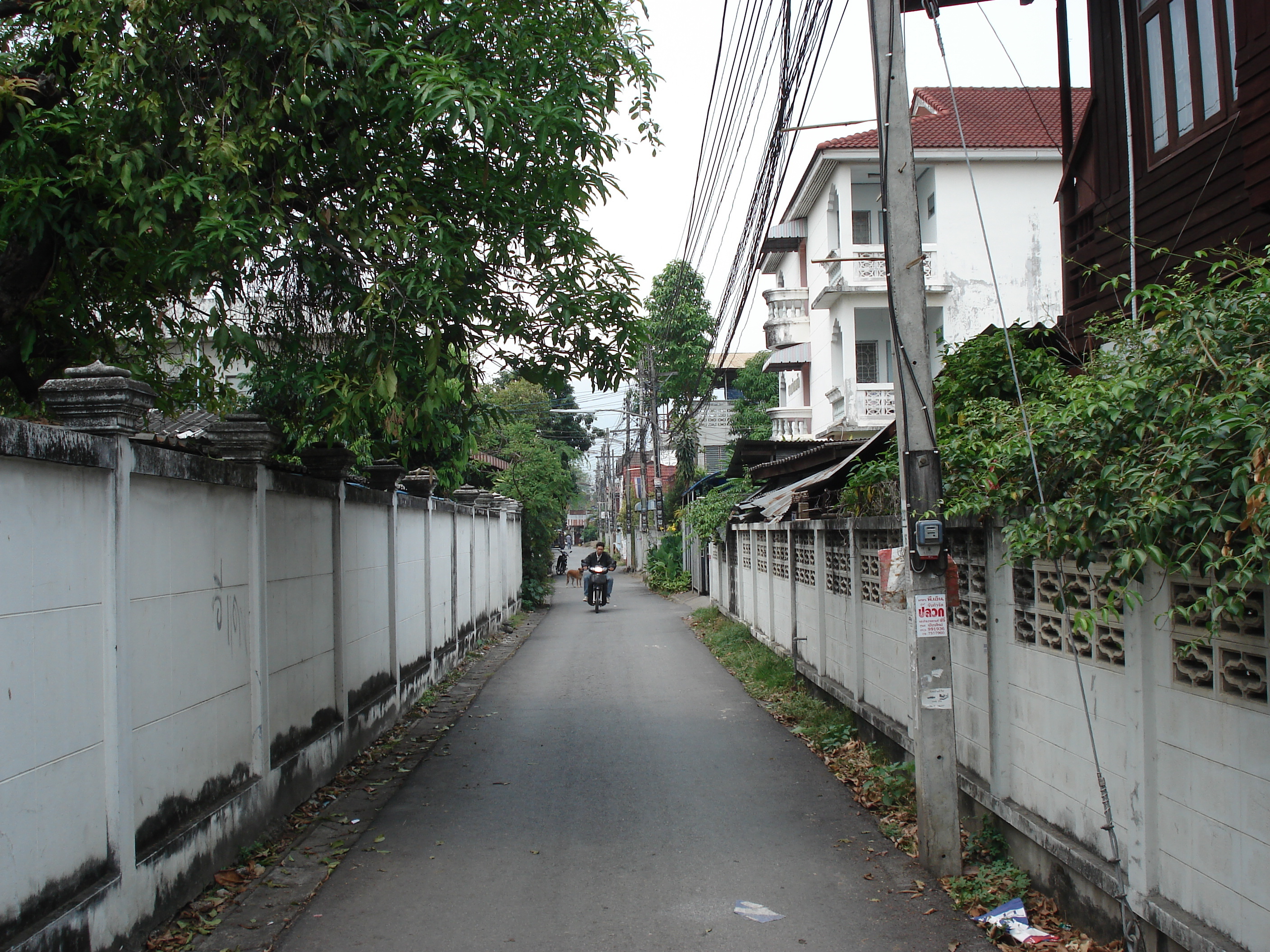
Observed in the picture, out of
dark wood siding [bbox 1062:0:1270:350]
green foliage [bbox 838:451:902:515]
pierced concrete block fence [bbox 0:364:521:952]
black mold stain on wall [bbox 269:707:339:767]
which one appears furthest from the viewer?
green foliage [bbox 838:451:902:515]

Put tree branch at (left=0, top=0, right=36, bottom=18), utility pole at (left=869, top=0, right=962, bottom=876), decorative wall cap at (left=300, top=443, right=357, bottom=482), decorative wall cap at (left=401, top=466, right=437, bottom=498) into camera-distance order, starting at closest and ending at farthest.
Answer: utility pole at (left=869, top=0, right=962, bottom=876) < tree branch at (left=0, top=0, right=36, bottom=18) < decorative wall cap at (left=300, top=443, right=357, bottom=482) < decorative wall cap at (left=401, top=466, right=437, bottom=498)

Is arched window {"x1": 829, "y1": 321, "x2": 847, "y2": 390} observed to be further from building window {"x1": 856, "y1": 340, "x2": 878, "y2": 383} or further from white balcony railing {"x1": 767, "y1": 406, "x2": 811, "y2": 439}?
white balcony railing {"x1": 767, "y1": 406, "x2": 811, "y2": 439}

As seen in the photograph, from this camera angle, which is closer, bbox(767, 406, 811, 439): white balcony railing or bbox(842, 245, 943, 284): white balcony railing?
bbox(842, 245, 943, 284): white balcony railing

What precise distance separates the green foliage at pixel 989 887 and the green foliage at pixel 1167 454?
1.74 meters

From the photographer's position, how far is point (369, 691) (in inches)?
350

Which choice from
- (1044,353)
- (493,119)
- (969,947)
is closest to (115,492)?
(493,119)

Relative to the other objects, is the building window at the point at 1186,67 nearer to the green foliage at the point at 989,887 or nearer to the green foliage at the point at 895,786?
the green foliage at the point at 895,786

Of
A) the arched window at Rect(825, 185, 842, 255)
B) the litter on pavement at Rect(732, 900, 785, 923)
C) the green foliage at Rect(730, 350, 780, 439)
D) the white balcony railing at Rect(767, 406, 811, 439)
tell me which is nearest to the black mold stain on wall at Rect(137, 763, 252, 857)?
the litter on pavement at Rect(732, 900, 785, 923)

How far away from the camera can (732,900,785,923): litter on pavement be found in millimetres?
4750

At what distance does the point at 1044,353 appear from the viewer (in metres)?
6.96

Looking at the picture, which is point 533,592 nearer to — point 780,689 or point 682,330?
point 780,689

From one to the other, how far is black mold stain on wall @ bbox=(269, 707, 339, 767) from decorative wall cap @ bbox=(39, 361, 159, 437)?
2.73 m

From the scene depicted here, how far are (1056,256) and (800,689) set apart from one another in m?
17.5

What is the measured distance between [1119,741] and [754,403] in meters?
38.0
